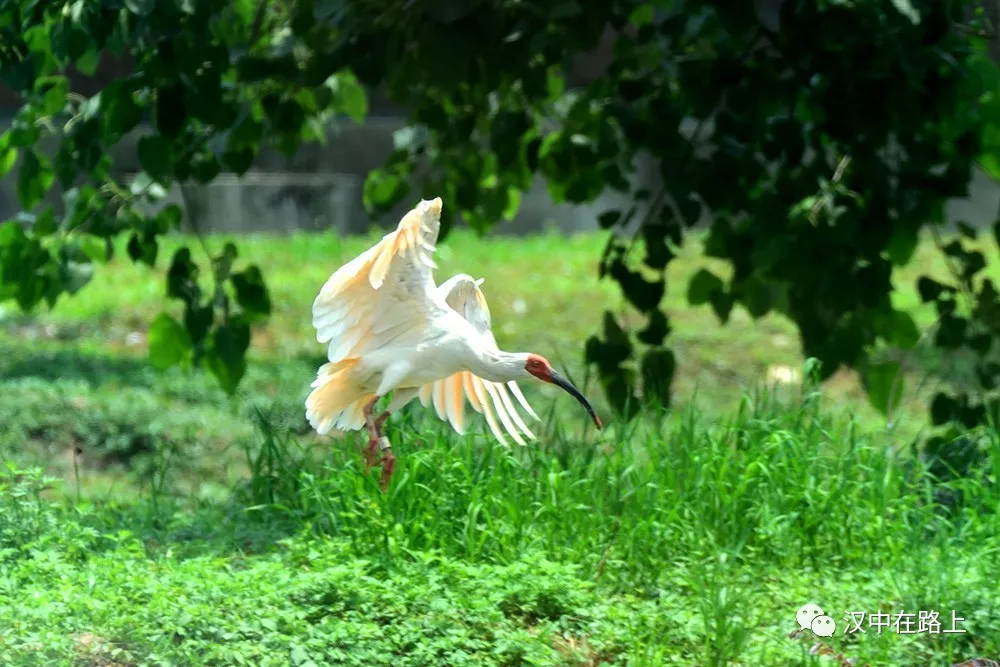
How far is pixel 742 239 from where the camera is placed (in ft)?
18.4

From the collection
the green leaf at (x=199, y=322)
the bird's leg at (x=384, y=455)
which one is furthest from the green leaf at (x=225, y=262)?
the bird's leg at (x=384, y=455)

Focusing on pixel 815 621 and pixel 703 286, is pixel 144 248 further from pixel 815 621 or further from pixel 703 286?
pixel 815 621

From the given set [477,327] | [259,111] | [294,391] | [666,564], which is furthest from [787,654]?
[294,391]

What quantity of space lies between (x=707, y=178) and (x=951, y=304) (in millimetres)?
1035

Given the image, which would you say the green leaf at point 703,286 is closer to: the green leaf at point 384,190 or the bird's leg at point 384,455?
the green leaf at point 384,190

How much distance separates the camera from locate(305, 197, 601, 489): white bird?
3562mm

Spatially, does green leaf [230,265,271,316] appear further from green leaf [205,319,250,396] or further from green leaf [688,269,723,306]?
green leaf [688,269,723,306]

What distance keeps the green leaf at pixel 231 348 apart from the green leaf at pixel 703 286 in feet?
5.63

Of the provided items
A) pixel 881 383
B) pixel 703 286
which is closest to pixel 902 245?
pixel 881 383

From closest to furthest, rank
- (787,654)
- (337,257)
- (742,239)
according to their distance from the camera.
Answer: (787,654) → (742,239) → (337,257)

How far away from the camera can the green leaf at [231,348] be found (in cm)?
512

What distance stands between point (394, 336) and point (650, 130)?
2092 mm

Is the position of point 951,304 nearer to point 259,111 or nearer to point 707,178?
point 707,178

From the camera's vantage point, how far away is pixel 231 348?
5125mm
